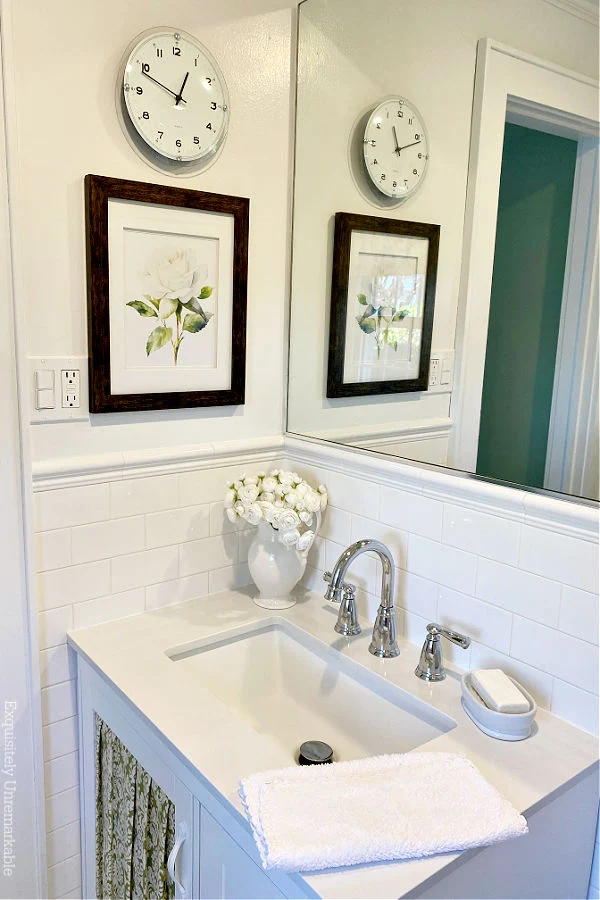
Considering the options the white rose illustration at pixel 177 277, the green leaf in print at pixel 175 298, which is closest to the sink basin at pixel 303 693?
the green leaf in print at pixel 175 298

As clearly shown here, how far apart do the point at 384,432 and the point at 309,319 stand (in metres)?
0.38

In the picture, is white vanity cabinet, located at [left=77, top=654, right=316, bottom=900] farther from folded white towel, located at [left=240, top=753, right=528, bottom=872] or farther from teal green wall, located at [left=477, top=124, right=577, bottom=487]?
teal green wall, located at [left=477, top=124, right=577, bottom=487]

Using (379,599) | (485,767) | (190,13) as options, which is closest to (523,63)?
(190,13)

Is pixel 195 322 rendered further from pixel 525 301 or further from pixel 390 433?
pixel 525 301

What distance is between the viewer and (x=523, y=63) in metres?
1.23

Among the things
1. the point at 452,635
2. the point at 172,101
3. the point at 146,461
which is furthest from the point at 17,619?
the point at 172,101

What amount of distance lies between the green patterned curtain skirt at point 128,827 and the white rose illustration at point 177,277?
0.94 metres

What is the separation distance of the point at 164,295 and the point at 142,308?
0.21 feet

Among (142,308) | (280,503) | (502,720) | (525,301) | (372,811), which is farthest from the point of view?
(280,503)

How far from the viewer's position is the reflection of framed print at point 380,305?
1.49 metres

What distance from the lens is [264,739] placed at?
114cm

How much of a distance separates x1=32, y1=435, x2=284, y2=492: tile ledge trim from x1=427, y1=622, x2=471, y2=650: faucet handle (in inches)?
25.7

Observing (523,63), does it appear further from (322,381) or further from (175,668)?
(175,668)

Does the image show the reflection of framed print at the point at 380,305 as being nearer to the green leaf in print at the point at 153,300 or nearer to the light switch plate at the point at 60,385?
the green leaf in print at the point at 153,300
